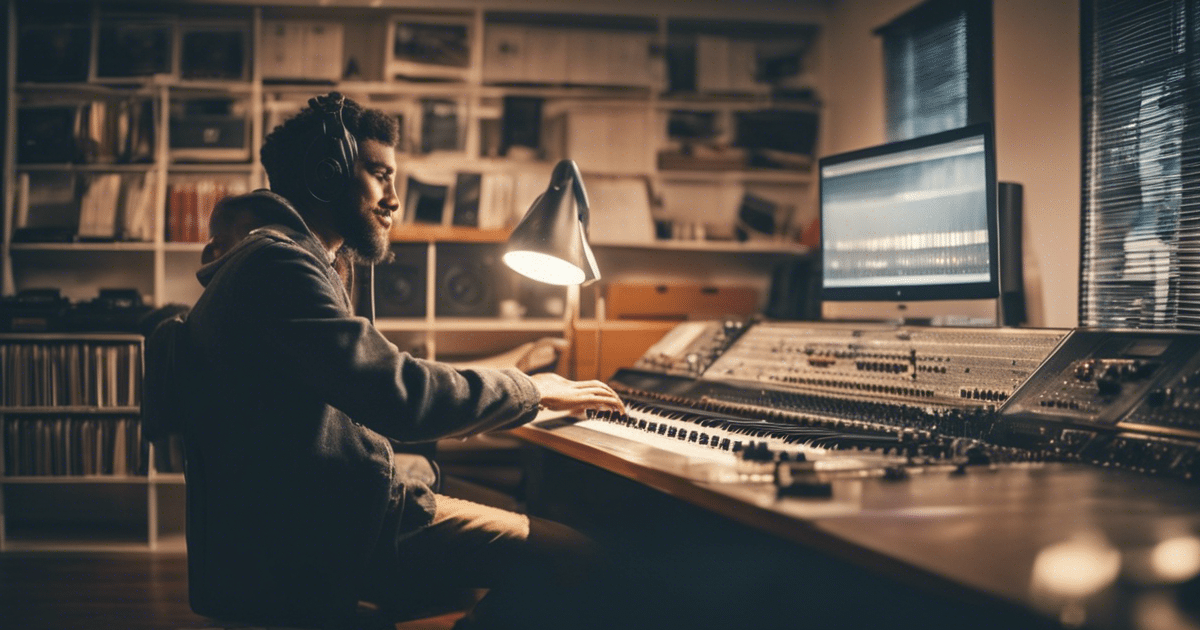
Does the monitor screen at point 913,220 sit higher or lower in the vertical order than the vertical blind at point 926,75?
lower

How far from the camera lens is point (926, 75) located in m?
3.26

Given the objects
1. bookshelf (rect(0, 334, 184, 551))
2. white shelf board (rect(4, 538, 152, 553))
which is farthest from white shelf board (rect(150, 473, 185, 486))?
white shelf board (rect(4, 538, 152, 553))

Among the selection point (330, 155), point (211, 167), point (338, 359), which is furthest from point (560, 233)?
point (211, 167)

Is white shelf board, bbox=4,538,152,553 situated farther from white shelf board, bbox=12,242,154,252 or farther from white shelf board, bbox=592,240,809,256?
white shelf board, bbox=592,240,809,256

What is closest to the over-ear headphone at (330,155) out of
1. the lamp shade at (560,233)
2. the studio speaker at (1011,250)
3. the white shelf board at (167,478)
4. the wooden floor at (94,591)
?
the lamp shade at (560,233)

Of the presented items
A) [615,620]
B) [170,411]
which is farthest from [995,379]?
[170,411]

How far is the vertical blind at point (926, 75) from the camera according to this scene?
3080mm

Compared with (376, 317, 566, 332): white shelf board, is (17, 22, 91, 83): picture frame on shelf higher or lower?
higher

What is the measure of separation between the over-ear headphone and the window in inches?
87.8

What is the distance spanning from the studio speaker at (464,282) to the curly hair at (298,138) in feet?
6.33

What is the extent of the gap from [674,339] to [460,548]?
108 centimetres

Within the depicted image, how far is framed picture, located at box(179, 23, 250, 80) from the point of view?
12.1 feet

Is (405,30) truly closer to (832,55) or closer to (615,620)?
(832,55)

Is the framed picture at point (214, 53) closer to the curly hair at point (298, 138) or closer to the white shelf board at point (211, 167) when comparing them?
the white shelf board at point (211, 167)
